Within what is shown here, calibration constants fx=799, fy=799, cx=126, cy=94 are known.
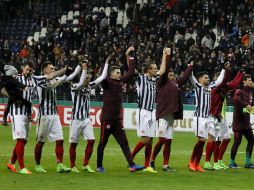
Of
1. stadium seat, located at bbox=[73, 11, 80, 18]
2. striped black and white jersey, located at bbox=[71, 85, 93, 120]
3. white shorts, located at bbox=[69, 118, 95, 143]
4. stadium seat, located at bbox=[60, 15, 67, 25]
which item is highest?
stadium seat, located at bbox=[73, 11, 80, 18]

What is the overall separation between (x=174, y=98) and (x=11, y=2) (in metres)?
32.1

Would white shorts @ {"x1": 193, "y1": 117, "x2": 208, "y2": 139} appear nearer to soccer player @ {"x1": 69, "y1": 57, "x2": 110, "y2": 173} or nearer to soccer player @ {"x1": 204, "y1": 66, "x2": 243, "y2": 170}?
soccer player @ {"x1": 204, "y1": 66, "x2": 243, "y2": 170}

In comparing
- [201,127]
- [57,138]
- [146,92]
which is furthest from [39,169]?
[201,127]

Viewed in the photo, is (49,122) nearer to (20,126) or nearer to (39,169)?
(20,126)

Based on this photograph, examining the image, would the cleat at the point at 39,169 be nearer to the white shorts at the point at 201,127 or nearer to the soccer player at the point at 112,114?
the soccer player at the point at 112,114

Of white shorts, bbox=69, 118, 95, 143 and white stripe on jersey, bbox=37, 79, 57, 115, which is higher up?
white stripe on jersey, bbox=37, 79, 57, 115

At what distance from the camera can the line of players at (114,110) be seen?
16703 millimetres

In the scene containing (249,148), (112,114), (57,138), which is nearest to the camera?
(57,138)

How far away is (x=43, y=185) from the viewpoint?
14.6m

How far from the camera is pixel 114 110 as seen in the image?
1717 centimetres

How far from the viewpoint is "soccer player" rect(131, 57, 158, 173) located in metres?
17.6

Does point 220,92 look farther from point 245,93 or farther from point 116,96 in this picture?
point 116,96

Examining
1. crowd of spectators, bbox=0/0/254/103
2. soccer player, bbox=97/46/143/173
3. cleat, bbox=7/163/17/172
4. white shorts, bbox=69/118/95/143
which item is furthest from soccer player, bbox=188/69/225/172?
crowd of spectators, bbox=0/0/254/103

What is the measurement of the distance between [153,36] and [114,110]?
2127 centimetres
